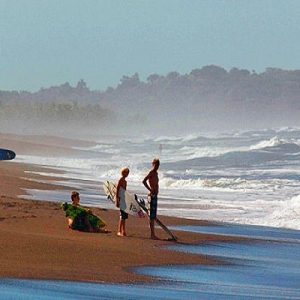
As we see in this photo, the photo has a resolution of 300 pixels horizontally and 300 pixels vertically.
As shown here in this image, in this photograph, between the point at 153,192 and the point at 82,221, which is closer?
the point at 82,221

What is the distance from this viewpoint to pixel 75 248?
→ 43.9 feet

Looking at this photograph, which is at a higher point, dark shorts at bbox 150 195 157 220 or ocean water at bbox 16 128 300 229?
ocean water at bbox 16 128 300 229

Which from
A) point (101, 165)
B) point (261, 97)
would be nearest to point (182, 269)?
point (101, 165)

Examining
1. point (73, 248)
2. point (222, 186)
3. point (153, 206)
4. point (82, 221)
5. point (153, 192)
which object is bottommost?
point (73, 248)

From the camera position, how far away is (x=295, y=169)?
3962 cm

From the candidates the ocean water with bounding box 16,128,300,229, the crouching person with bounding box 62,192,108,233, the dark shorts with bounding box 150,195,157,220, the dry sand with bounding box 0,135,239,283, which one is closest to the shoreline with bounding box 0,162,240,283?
the dry sand with bounding box 0,135,239,283

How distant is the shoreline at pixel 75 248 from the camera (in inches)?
454

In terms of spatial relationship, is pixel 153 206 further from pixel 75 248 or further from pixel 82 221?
pixel 75 248

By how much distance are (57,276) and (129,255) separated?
2.33 metres

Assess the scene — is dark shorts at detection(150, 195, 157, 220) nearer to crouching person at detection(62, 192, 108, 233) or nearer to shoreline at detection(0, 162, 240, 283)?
shoreline at detection(0, 162, 240, 283)

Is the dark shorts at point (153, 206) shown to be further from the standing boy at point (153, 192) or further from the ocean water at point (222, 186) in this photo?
the ocean water at point (222, 186)

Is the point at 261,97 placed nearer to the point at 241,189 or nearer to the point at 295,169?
the point at 295,169

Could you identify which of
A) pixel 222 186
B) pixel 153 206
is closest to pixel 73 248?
pixel 153 206

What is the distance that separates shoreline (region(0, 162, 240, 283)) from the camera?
11531 millimetres
